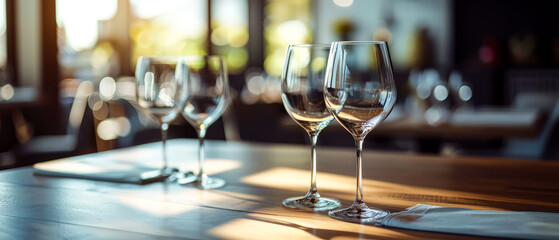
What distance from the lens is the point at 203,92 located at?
100cm

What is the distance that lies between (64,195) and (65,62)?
6.35 meters

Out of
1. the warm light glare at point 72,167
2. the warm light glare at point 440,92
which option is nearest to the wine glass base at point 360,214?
the warm light glare at point 72,167

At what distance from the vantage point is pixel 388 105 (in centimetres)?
74

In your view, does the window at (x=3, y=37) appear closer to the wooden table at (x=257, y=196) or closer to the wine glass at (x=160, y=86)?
the wooden table at (x=257, y=196)

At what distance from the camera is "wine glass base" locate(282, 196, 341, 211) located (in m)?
0.78

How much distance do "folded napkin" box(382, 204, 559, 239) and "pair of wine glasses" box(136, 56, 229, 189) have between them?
0.37m

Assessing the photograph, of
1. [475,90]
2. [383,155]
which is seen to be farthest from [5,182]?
[475,90]

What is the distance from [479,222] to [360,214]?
5.5 inches

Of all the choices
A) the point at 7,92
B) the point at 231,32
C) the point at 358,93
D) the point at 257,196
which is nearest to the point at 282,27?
the point at 231,32

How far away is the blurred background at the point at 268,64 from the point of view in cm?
289

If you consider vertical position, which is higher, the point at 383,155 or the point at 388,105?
the point at 388,105

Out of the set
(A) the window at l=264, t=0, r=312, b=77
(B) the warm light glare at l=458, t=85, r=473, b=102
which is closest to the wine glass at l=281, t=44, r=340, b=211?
(B) the warm light glare at l=458, t=85, r=473, b=102

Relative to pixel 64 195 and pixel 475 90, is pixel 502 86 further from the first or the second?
pixel 64 195

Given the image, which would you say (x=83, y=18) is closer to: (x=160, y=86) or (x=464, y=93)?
(x=464, y=93)
